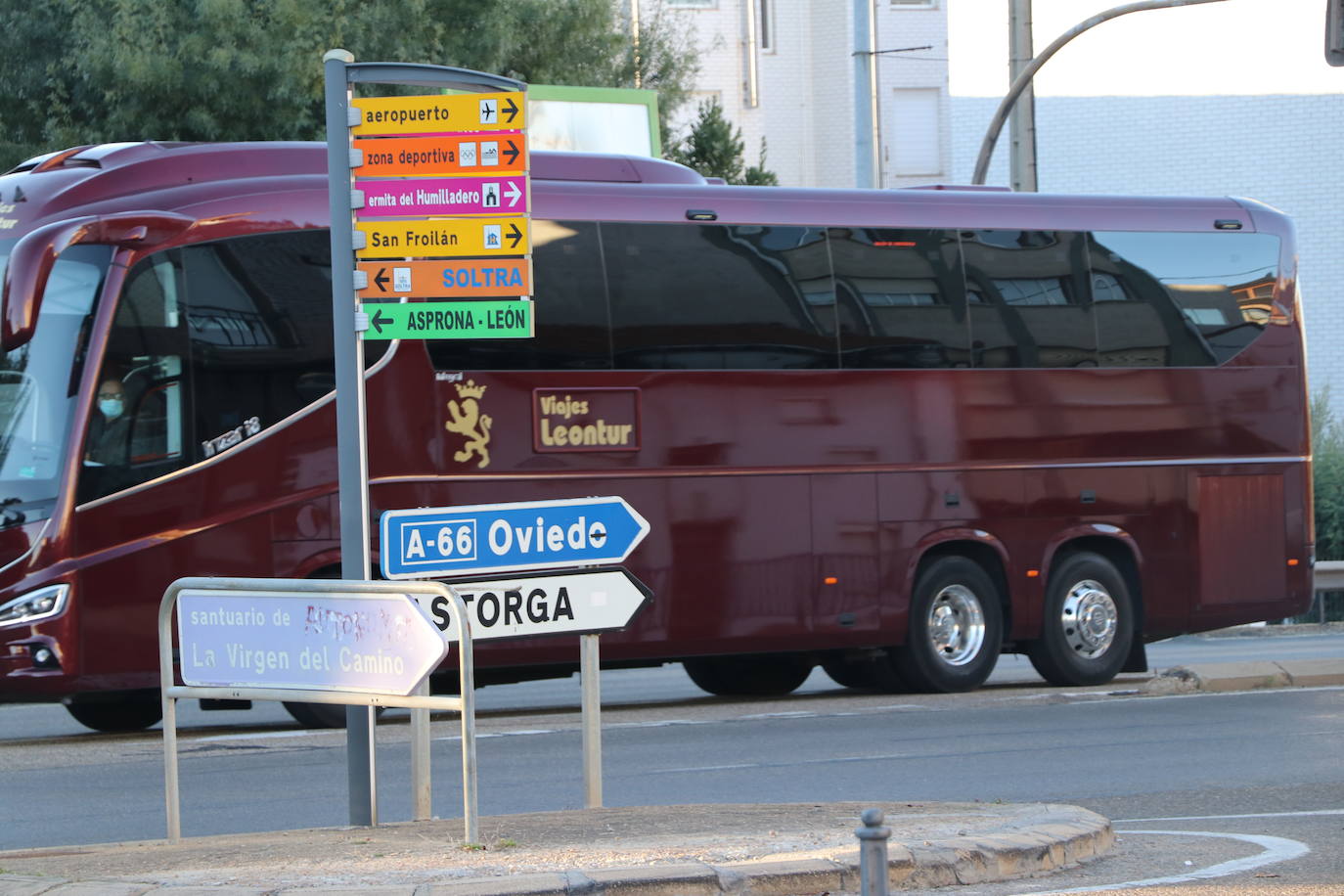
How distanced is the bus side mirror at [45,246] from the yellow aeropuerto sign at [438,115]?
4.47m

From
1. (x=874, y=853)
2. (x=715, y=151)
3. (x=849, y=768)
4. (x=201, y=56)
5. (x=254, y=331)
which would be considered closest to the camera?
(x=874, y=853)

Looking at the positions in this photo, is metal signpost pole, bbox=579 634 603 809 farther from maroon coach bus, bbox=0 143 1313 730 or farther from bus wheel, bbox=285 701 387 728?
bus wheel, bbox=285 701 387 728

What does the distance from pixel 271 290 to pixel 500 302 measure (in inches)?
207

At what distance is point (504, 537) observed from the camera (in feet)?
27.3

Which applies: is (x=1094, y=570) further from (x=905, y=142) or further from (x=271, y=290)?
(x=905, y=142)

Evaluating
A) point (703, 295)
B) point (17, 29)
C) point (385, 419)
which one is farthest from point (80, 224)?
point (17, 29)

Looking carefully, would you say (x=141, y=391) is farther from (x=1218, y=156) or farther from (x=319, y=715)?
Result: (x=1218, y=156)

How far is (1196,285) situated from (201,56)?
1144cm

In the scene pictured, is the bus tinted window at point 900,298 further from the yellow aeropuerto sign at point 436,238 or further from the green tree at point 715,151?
the green tree at point 715,151

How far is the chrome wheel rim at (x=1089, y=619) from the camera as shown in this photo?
17000 millimetres

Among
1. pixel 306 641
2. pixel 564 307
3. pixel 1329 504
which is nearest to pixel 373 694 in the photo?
pixel 306 641

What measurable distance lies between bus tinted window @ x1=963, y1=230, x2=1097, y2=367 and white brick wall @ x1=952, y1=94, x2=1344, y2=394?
937 inches

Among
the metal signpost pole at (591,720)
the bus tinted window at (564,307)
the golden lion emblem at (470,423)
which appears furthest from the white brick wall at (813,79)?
the metal signpost pole at (591,720)

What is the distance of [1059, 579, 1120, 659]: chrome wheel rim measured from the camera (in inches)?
669
